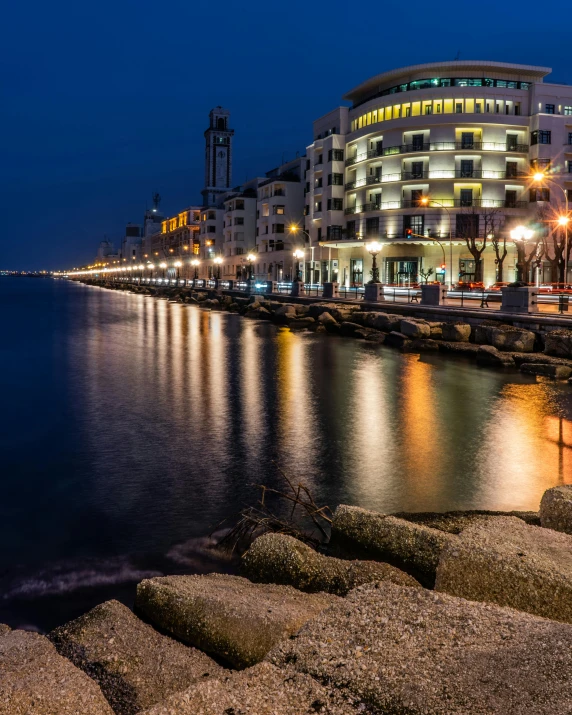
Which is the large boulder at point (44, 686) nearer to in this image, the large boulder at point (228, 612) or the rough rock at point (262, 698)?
the rough rock at point (262, 698)

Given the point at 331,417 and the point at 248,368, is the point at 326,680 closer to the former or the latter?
the point at 331,417

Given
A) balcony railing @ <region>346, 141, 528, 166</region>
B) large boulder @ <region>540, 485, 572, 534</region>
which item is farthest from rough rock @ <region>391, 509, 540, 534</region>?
balcony railing @ <region>346, 141, 528, 166</region>

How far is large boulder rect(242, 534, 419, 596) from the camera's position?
5230mm

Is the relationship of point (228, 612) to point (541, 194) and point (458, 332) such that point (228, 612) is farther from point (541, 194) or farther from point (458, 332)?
point (541, 194)

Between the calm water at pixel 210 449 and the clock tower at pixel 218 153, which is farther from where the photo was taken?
the clock tower at pixel 218 153

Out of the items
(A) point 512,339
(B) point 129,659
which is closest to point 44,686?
(B) point 129,659

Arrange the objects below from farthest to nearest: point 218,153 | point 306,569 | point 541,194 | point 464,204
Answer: point 218,153
point 464,204
point 541,194
point 306,569

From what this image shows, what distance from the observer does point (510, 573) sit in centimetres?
473

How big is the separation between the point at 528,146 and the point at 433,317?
106ft

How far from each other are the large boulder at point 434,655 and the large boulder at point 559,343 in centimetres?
1920

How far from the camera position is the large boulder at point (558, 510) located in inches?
245

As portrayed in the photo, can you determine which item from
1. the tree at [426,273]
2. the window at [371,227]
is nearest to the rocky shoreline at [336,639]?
the tree at [426,273]

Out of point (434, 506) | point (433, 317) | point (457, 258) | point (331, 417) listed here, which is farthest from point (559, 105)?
point (434, 506)

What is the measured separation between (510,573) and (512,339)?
20990 millimetres
